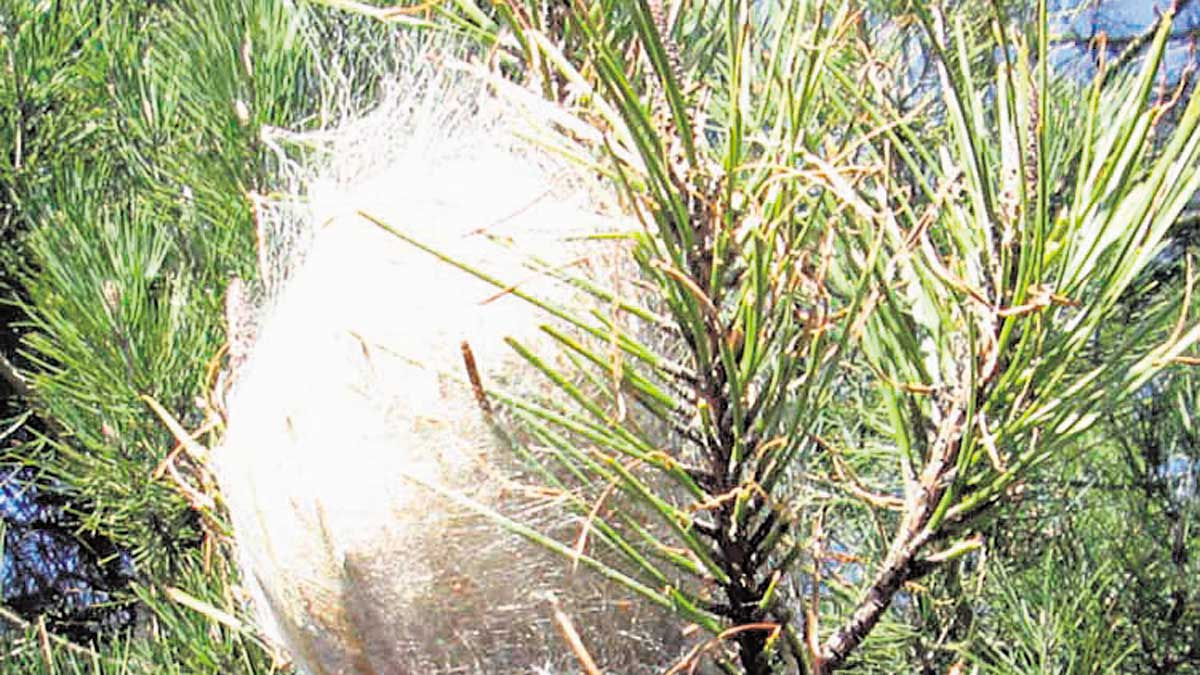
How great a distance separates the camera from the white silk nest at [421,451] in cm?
45

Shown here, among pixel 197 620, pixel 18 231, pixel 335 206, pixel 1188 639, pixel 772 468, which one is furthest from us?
pixel 18 231

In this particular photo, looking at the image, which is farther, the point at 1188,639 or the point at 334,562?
the point at 1188,639

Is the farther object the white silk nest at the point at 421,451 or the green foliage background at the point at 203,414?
the green foliage background at the point at 203,414

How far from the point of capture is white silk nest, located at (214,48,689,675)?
454 millimetres

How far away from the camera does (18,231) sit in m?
1.30

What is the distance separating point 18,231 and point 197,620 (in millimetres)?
599

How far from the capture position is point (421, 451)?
0.47 m

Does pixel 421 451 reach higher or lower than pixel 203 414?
higher

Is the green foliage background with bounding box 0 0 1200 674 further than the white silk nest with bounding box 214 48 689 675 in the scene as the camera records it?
Yes

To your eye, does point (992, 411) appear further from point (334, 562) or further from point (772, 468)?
point (334, 562)

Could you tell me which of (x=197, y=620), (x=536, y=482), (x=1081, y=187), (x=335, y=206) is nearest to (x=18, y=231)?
(x=197, y=620)

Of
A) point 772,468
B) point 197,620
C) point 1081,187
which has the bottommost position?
point 197,620

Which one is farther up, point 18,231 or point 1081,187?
point 1081,187

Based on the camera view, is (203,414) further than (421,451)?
Yes
